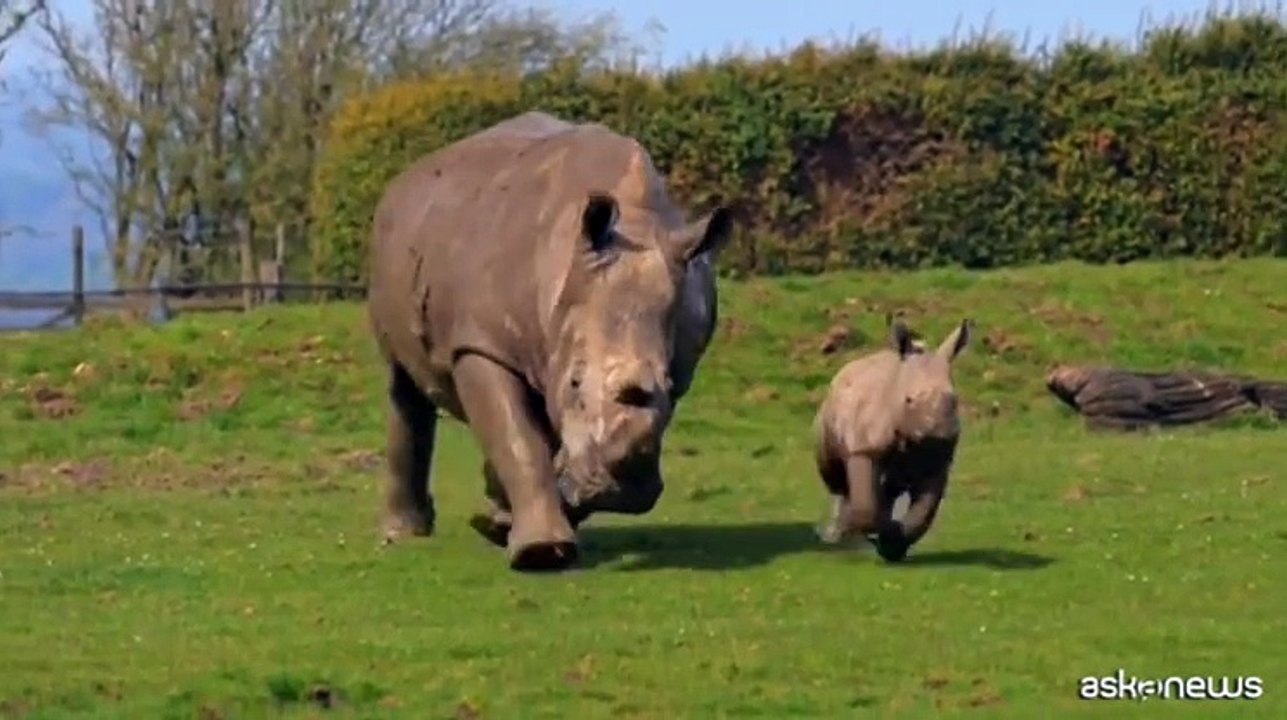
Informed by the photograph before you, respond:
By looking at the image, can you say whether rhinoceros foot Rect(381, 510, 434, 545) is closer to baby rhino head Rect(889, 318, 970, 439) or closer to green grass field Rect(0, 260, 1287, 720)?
green grass field Rect(0, 260, 1287, 720)

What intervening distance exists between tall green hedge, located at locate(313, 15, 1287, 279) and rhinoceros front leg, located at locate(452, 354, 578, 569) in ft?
68.5

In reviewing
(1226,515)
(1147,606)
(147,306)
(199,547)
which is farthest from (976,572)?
(147,306)

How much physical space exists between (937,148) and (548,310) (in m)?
22.6

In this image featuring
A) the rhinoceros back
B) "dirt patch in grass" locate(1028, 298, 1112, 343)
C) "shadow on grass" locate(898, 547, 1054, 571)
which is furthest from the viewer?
"dirt patch in grass" locate(1028, 298, 1112, 343)

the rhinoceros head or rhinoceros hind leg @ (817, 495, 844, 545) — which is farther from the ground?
the rhinoceros head

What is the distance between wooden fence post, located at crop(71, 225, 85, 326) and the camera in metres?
40.8

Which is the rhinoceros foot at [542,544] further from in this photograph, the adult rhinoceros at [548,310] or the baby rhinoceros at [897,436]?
the baby rhinoceros at [897,436]

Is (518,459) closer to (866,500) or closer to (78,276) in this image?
(866,500)

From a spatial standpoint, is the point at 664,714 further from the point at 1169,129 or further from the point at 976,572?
the point at 1169,129

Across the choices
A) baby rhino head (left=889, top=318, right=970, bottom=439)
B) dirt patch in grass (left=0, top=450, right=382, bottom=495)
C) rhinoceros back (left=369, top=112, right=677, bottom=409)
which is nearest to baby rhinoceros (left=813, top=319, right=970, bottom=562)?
baby rhino head (left=889, top=318, right=970, bottom=439)

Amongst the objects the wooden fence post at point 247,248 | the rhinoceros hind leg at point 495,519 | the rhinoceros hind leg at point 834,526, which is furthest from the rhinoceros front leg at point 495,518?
the wooden fence post at point 247,248

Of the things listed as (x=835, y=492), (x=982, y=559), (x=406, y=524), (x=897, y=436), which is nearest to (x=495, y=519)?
(x=406, y=524)

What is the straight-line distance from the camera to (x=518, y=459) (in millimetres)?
15312

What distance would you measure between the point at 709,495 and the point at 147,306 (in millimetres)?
20949
